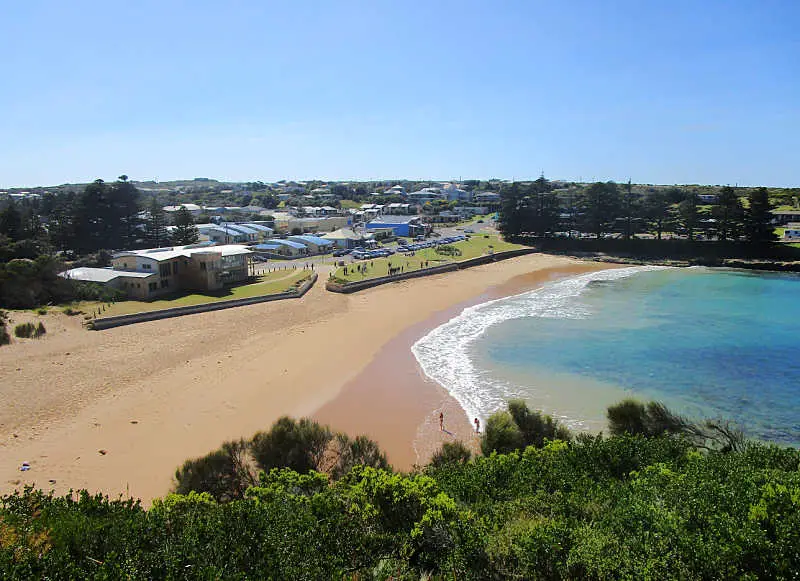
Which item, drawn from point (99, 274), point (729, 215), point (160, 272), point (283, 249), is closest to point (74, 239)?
point (99, 274)

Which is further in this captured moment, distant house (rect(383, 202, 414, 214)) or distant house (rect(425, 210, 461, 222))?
distant house (rect(383, 202, 414, 214))

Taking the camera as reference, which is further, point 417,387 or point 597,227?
point 597,227

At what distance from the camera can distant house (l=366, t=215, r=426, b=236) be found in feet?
204

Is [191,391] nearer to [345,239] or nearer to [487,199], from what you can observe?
[345,239]

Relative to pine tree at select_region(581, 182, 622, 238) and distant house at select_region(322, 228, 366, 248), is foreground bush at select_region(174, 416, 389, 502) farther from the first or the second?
pine tree at select_region(581, 182, 622, 238)

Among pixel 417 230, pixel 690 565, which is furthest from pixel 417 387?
pixel 417 230

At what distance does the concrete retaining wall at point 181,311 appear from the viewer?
2417cm

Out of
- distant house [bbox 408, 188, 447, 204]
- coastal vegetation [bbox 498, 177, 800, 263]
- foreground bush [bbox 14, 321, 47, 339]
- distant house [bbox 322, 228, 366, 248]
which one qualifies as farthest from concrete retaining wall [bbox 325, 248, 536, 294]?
distant house [bbox 408, 188, 447, 204]

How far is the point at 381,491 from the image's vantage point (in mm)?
8859

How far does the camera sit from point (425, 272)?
41.6 meters

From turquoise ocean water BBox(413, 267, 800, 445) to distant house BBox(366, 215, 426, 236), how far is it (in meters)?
26.8

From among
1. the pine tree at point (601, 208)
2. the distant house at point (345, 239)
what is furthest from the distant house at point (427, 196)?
the distant house at point (345, 239)

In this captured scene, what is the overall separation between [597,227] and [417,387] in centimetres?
4679

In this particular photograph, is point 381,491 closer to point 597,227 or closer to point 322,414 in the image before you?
point 322,414
